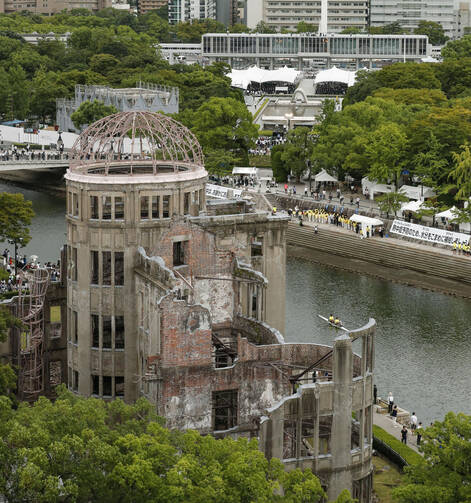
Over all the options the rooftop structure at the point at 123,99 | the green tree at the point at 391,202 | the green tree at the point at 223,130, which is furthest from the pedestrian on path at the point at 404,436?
the rooftop structure at the point at 123,99

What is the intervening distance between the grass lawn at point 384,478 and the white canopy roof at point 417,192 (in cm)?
Answer: 6415

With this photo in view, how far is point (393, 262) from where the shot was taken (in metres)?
115

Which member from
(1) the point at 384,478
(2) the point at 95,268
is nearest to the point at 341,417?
(1) the point at 384,478

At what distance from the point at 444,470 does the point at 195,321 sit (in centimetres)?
1387

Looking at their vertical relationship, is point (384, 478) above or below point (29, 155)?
below

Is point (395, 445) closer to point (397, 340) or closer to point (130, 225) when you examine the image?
point (130, 225)

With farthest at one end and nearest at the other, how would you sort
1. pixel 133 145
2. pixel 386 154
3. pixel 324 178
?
pixel 324 178, pixel 386 154, pixel 133 145

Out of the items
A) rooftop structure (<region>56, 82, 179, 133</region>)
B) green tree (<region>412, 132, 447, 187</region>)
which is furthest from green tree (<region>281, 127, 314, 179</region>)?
rooftop structure (<region>56, 82, 179, 133</region>)

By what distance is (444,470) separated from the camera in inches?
1975

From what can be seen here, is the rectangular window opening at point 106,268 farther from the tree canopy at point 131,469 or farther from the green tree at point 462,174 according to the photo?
the green tree at point 462,174

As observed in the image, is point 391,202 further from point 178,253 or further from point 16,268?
point 178,253

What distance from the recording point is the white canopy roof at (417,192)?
4988 inches

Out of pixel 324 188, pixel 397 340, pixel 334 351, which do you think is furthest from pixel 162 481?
pixel 324 188

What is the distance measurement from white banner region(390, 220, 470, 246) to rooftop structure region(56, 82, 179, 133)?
50985 mm
